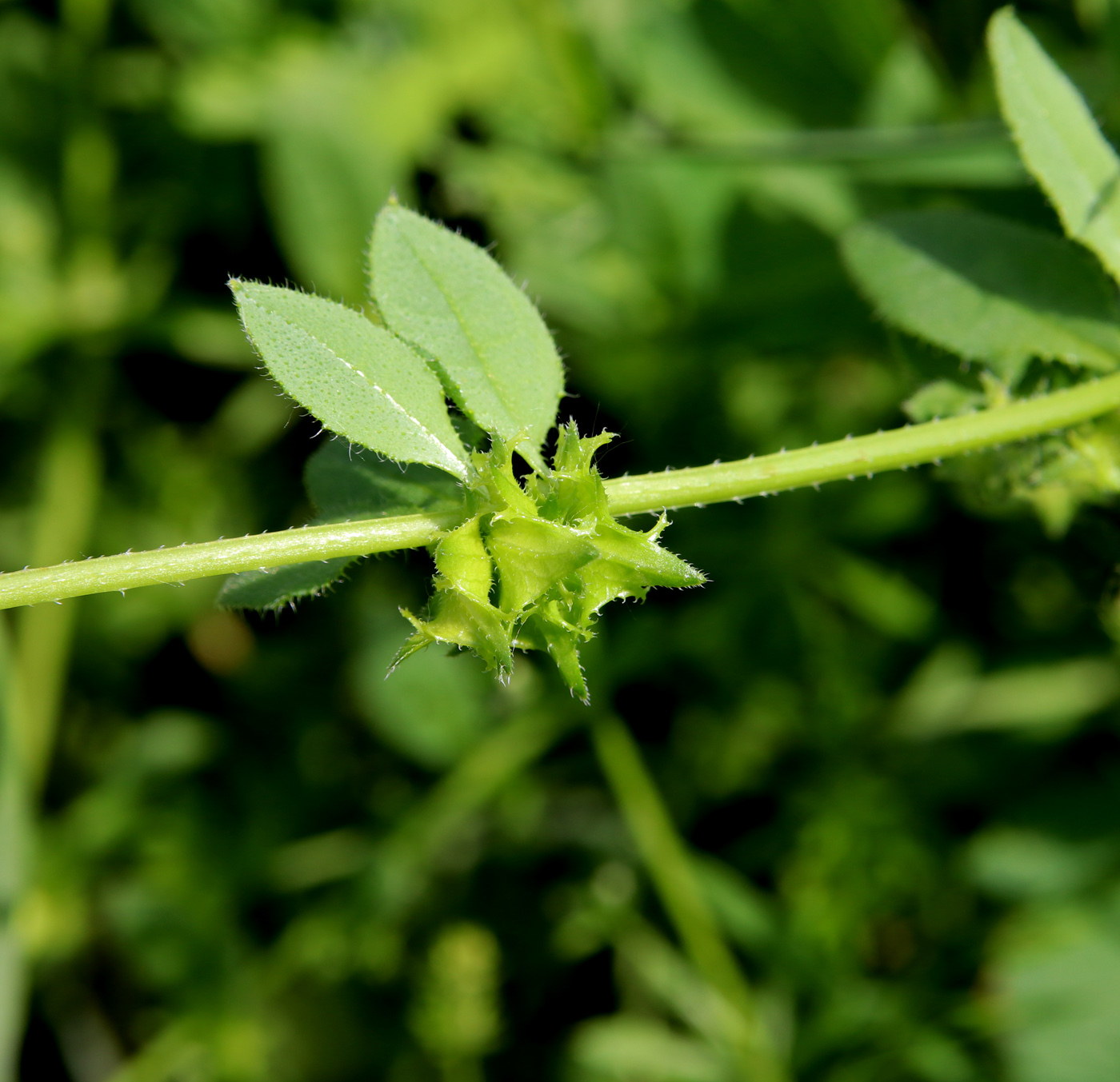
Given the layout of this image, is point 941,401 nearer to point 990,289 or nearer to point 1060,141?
point 990,289

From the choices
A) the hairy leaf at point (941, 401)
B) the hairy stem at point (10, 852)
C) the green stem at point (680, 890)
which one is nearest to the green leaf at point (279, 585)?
the hairy leaf at point (941, 401)

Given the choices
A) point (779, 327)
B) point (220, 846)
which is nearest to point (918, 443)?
point (779, 327)

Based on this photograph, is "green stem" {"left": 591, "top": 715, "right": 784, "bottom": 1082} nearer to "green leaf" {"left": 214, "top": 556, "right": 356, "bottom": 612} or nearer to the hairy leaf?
the hairy leaf

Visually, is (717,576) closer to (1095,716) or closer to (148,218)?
(1095,716)

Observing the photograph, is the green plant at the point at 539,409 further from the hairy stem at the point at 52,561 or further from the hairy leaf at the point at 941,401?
the hairy stem at the point at 52,561

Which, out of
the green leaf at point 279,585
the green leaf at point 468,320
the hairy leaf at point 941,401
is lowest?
the green leaf at point 279,585

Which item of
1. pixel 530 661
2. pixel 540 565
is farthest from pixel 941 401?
pixel 530 661

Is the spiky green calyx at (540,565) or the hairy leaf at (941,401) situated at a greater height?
the hairy leaf at (941,401)
